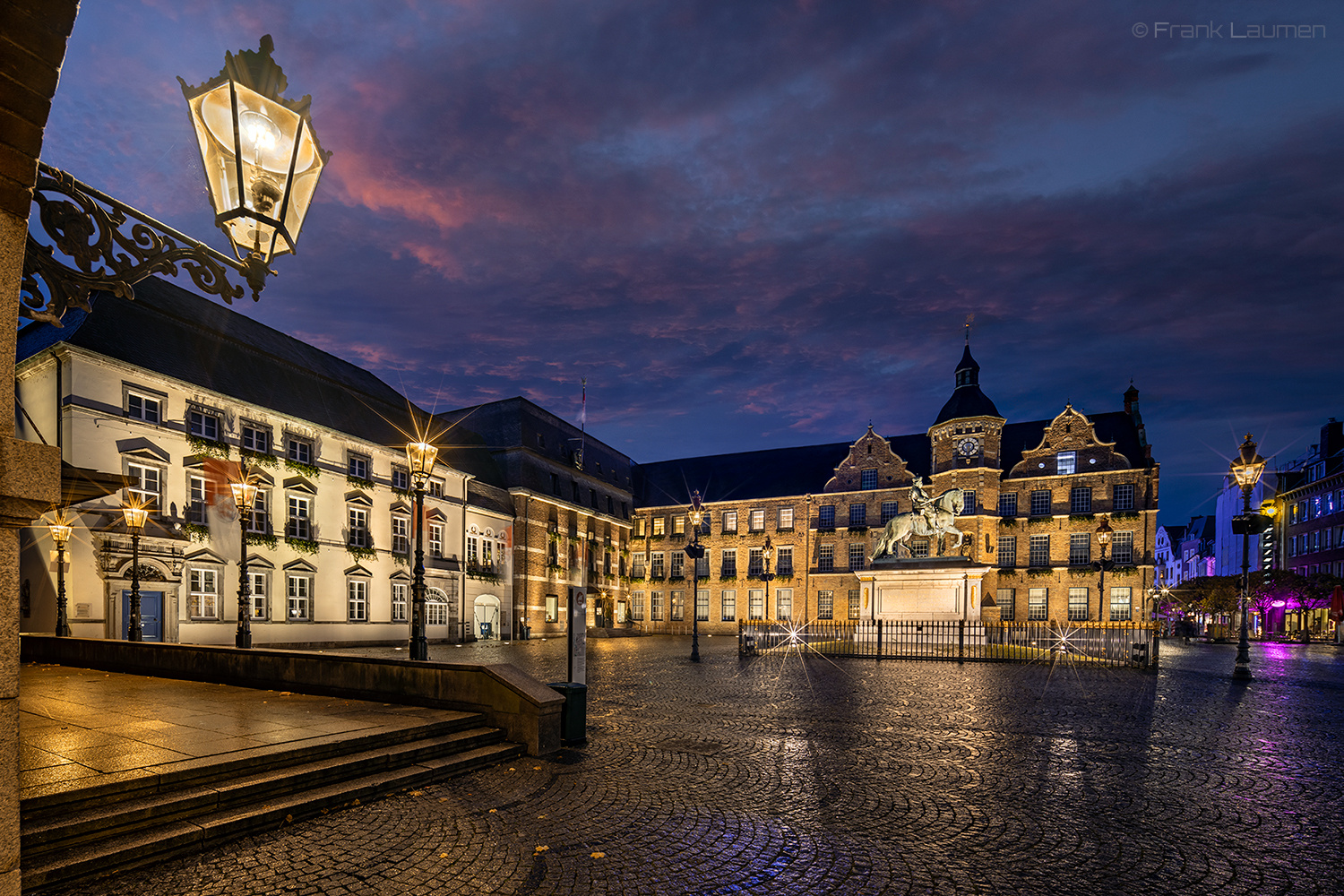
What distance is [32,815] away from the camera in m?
5.75

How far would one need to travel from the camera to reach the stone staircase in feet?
18.4

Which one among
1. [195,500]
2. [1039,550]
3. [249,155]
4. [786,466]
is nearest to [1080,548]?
[1039,550]

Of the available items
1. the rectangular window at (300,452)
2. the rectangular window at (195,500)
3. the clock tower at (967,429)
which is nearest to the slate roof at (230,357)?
the rectangular window at (300,452)

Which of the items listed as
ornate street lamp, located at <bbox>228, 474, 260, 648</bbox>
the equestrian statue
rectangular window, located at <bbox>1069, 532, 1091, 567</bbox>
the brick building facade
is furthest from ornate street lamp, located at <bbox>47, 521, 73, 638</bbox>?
rectangular window, located at <bbox>1069, 532, 1091, 567</bbox>

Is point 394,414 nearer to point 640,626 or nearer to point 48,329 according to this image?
point 48,329

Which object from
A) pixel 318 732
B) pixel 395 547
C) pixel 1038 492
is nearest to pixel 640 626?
pixel 395 547

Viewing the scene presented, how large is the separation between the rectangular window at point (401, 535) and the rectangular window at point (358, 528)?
74.2 inches

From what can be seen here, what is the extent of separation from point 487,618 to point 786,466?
1167 inches

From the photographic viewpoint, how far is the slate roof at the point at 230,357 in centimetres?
2456

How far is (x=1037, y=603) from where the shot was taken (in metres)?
47.7

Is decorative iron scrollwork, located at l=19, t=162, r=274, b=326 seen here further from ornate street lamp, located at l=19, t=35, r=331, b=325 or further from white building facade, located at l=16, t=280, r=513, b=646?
white building facade, located at l=16, t=280, r=513, b=646

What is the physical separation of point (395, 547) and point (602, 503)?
21.1m

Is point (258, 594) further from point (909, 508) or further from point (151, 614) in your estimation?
point (909, 508)

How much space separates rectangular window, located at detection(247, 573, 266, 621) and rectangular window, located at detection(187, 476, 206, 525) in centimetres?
318
